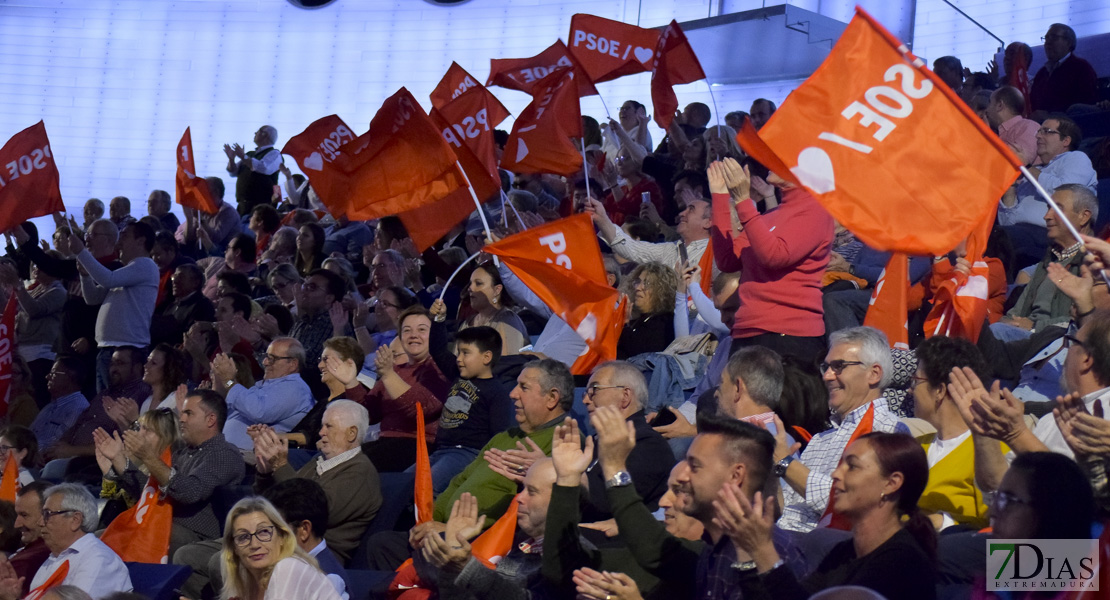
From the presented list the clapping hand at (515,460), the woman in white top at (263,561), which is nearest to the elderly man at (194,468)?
the woman in white top at (263,561)

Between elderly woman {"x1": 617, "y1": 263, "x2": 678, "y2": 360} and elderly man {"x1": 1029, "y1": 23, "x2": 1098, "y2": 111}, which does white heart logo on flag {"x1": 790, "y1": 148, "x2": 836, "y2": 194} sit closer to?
elderly woman {"x1": 617, "y1": 263, "x2": 678, "y2": 360}

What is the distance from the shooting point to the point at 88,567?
5.62 metres

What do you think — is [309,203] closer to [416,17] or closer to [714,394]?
[416,17]

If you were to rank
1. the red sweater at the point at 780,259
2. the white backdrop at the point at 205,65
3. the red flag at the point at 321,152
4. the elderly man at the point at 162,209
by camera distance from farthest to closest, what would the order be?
the white backdrop at the point at 205,65, the elderly man at the point at 162,209, the red flag at the point at 321,152, the red sweater at the point at 780,259

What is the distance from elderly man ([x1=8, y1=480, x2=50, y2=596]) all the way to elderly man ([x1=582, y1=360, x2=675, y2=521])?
107 inches

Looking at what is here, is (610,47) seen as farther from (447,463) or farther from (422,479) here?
(422,479)

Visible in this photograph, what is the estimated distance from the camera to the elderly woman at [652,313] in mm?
7219

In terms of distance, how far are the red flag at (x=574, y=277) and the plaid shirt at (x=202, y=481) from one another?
1.67 meters

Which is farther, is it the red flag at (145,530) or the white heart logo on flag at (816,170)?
Result: the red flag at (145,530)

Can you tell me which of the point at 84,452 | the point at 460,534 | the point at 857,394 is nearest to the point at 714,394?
the point at 857,394

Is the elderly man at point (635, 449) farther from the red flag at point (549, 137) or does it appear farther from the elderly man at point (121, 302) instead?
the elderly man at point (121, 302)

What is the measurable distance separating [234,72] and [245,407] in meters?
10.8

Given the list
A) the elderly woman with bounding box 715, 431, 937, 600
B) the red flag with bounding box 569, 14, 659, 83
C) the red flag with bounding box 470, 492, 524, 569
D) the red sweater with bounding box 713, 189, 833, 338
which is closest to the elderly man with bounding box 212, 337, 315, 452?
the red sweater with bounding box 713, 189, 833, 338

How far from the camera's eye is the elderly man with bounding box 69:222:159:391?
30.5ft
